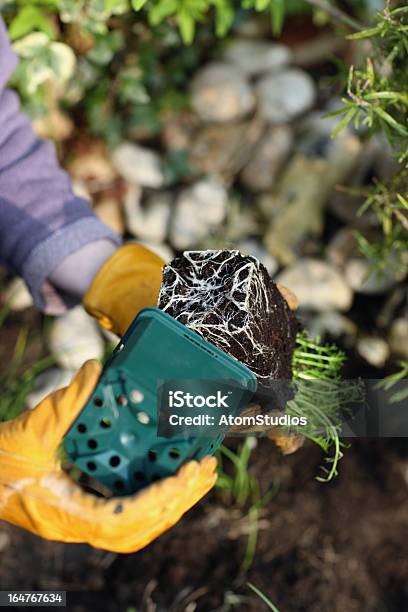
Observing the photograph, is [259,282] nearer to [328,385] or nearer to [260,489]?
[328,385]

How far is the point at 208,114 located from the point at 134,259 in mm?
936

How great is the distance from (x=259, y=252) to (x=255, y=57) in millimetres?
644

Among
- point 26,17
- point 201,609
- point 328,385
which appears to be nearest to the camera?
point 328,385

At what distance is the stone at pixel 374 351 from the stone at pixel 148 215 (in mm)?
622

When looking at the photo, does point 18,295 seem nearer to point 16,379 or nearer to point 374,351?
point 16,379

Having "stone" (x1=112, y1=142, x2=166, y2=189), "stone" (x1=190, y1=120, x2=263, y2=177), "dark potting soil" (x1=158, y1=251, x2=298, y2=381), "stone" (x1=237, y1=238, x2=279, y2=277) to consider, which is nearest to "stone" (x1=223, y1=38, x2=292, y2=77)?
"stone" (x1=190, y1=120, x2=263, y2=177)

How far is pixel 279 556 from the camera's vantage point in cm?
158

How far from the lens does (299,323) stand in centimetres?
122

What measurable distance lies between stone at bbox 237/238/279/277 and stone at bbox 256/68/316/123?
15.1 inches

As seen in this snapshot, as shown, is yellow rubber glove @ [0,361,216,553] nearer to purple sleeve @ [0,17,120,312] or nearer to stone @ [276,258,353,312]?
purple sleeve @ [0,17,120,312]

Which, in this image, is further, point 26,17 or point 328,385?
point 26,17

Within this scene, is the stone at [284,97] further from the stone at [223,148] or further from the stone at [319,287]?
the stone at [319,287]

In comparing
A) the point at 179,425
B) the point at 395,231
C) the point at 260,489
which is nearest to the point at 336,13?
the point at 395,231

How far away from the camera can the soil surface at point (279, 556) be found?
1.52 m
